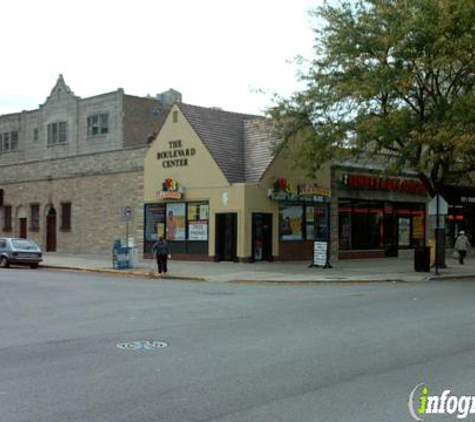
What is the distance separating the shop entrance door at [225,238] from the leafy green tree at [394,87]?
16.3 ft

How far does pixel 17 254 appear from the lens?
93.1 ft

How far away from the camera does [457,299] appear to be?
15984 mm

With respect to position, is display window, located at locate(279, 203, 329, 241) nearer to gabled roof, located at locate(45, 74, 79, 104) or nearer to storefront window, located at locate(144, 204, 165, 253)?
storefront window, located at locate(144, 204, 165, 253)

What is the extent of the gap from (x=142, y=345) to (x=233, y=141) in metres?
22.9

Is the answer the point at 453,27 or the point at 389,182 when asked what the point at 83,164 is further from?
the point at 453,27

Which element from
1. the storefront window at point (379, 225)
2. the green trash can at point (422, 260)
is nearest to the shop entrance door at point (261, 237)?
the storefront window at point (379, 225)

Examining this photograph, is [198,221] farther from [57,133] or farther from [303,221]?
[57,133]

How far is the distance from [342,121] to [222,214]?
25.0 ft

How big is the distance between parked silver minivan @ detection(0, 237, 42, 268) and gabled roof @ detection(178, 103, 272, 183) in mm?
9051

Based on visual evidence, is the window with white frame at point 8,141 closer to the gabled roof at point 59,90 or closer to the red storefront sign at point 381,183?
the gabled roof at point 59,90

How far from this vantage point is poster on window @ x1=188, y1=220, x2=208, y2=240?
99.8 feet

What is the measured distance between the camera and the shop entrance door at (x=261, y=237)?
96.5ft

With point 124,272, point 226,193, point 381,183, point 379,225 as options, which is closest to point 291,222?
point 226,193

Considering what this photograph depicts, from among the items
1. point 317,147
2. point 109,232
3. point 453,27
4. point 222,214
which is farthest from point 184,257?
point 453,27
